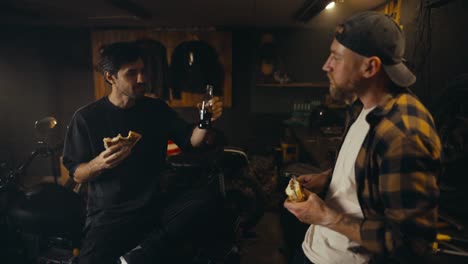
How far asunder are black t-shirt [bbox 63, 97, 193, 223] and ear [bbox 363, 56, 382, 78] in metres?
1.70

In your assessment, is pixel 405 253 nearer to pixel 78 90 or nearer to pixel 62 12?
pixel 62 12

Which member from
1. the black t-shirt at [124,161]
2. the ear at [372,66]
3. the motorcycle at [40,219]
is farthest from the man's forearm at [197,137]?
the ear at [372,66]

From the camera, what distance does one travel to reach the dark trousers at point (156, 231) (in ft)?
6.35

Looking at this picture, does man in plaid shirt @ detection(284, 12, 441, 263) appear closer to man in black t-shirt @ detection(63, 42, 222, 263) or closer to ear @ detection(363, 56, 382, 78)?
ear @ detection(363, 56, 382, 78)

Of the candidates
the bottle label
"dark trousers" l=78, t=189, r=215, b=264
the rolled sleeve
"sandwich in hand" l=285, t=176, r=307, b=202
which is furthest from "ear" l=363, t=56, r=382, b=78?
"dark trousers" l=78, t=189, r=215, b=264

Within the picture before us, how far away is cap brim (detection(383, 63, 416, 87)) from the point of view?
3.91ft

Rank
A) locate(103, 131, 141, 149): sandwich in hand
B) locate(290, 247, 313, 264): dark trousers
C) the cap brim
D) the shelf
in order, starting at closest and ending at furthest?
the cap brim
locate(290, 247, 313, 264): dark trousers
locate(103, 131, 141, 149): sandwich in hand
the shelf

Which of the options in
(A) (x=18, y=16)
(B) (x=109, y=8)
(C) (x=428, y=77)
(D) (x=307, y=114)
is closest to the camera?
(C) (x=428, y=77)

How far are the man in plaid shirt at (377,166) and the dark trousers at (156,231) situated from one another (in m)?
1.06

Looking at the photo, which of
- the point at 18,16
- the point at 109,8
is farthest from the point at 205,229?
the point at 18,16

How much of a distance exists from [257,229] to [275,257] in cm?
65

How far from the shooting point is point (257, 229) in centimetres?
389

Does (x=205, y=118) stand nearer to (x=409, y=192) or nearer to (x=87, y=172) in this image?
(x=87, y=172)

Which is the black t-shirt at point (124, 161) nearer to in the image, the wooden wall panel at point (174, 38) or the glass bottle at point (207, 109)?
the glass bottle at point (207, 109)
